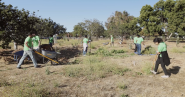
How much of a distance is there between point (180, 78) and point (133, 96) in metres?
2.61

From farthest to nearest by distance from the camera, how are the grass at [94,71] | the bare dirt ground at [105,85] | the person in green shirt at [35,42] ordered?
the person in green shirt at [35,42] < the grass at [94,71] < the bare dirt ground at [105,85]

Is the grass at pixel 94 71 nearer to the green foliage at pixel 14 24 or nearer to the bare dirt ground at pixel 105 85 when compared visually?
the bare dirt ground at pixel 105 85

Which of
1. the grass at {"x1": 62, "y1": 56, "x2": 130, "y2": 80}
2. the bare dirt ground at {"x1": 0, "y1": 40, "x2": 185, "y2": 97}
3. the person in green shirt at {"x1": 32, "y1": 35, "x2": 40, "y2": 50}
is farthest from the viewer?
the person in green shirt at {"x1": 32, "y1": 35, "x2": 40, "y2": 50}

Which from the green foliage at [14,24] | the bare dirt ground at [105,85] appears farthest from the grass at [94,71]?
the green foliage at [14,24]

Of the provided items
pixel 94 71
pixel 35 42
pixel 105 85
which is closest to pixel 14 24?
pixel 35 42

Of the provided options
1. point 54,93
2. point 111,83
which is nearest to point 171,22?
point 111,83

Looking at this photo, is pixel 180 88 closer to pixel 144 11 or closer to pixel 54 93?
pixel 54 93

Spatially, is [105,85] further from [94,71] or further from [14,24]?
[14,24]

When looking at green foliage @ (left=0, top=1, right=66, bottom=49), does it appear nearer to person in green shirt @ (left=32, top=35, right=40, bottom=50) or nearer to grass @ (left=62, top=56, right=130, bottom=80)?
person in green shirt @ (left=32, top=35, right=40, bottom=50)

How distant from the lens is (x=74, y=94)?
4.20 metres

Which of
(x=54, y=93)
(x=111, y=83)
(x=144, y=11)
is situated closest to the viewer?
(x=54, y=93)

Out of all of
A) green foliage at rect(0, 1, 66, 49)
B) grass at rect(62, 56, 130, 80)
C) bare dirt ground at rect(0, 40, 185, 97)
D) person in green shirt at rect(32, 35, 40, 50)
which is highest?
green foliage at rect(0, 1, 66, 49)

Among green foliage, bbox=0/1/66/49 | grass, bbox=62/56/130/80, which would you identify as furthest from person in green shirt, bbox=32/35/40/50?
grass, bbox=62/56/130/80

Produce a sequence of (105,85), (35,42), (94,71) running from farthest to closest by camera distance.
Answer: (35,42) < (94,71) < (105,85)
